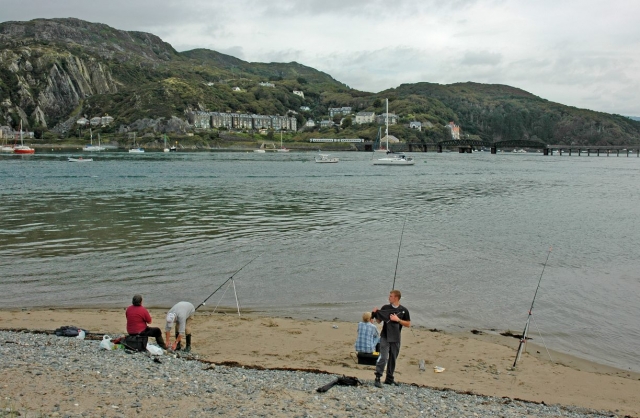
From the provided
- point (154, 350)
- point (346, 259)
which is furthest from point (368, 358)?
point (346, 259)

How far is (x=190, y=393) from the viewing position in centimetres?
795

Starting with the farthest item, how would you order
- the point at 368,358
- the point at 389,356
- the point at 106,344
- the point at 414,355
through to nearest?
1. the point at 414,355
2. the point at 368,358
3. the point at 106,344
4. the point at 389,356

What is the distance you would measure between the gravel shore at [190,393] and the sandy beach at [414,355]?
0.87 meters

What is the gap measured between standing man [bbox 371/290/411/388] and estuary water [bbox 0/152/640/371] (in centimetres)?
445

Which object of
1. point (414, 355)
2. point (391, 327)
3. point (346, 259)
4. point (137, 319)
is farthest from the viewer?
point (346, 259)

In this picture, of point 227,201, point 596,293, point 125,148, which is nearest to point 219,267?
point 596,293

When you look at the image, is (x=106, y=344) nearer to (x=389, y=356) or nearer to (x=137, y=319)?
(x=137, y=319)

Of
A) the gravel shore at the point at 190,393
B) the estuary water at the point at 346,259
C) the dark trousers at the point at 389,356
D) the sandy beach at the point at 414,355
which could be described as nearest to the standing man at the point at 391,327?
the dark trousers at the point at 389,356

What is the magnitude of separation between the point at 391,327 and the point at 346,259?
39.1 ft

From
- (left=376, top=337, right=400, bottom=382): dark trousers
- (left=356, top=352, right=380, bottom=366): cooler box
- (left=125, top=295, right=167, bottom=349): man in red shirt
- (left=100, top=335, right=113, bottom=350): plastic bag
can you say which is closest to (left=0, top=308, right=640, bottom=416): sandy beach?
(left=356, top=352, right=380, bottom=366): cooler box

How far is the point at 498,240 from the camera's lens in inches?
1023

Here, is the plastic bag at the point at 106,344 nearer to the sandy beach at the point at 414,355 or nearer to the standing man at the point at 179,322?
the standing man at the point at 179,322

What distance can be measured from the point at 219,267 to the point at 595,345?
1190 centimetres

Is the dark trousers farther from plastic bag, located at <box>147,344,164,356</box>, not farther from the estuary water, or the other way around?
the estuary water
